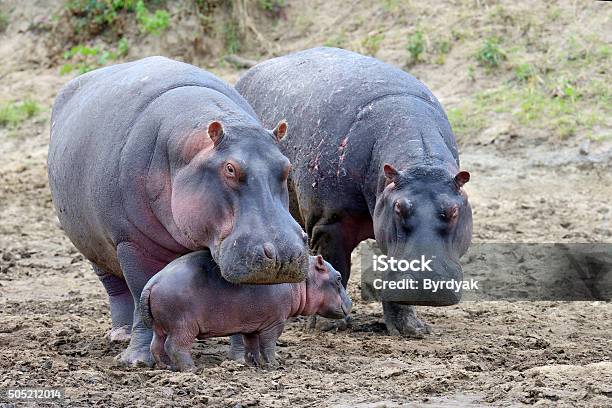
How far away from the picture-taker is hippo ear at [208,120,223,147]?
6.22 meters

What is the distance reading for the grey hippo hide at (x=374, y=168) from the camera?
7.22 meters

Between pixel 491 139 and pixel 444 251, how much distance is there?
534 cm

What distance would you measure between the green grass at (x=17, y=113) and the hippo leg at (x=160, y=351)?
25.6ft

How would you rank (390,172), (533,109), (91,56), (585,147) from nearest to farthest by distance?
(390,172)
(585,147)
(533,109)
(91,56)

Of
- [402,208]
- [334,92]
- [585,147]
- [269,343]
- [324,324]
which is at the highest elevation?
[334,92]

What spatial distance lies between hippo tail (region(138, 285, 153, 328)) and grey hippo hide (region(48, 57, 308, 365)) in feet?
1.05

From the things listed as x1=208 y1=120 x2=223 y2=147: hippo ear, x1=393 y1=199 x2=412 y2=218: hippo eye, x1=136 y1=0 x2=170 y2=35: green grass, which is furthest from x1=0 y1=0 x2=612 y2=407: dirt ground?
x1=136 y1=0 x2=170 y2=35: green grass

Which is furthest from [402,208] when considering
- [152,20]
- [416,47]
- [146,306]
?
[152,20]

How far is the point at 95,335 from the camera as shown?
787 centimetres

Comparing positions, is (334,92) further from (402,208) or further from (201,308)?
(201,308)

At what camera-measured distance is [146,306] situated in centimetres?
638

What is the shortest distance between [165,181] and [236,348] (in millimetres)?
1025

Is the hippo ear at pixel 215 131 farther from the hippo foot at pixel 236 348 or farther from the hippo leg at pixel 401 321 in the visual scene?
the hippo leg at pixel 401 321

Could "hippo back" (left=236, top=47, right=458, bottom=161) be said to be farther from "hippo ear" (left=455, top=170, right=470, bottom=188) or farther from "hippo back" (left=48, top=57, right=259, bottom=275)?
"hippo back" (left=48, top=57, right=259, bottom=275)
